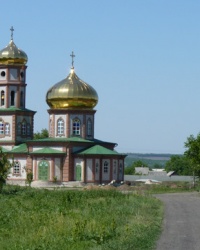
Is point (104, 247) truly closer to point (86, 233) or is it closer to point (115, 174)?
point (86, 233)

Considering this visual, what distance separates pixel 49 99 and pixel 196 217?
41.4 meters

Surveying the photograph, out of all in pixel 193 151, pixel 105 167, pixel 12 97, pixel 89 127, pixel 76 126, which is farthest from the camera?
pixel 12 97

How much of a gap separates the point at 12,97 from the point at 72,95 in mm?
5574

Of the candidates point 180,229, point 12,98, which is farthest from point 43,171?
point 180,229

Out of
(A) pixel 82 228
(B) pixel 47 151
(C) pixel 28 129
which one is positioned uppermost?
(C) pixel 28 129

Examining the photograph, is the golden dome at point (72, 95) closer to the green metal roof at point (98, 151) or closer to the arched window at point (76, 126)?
the arched window at point (76, 126)

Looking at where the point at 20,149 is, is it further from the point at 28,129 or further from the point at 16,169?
the point at 28,129

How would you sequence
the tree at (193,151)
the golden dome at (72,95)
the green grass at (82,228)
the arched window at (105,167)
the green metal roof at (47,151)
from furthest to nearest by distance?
the golden dome at (72,95) → the arched window at (105,167) → the green metal roof at (47,151) → the tree at (193,151) → the green grass at (82,228)

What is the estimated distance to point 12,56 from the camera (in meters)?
72.8

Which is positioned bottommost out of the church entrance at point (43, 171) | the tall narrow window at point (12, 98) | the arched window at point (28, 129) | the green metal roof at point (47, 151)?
the church entrance at point (43, 171)

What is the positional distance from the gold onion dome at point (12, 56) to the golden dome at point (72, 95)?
3861mm

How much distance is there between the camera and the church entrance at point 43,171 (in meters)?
68.8

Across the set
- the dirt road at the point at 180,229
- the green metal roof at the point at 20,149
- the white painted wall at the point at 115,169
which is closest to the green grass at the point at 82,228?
the dirt road at the point at 180,229

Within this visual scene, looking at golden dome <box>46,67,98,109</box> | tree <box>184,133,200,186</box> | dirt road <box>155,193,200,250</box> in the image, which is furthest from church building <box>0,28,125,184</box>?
dirt road <box>155,193,200,250</box>
